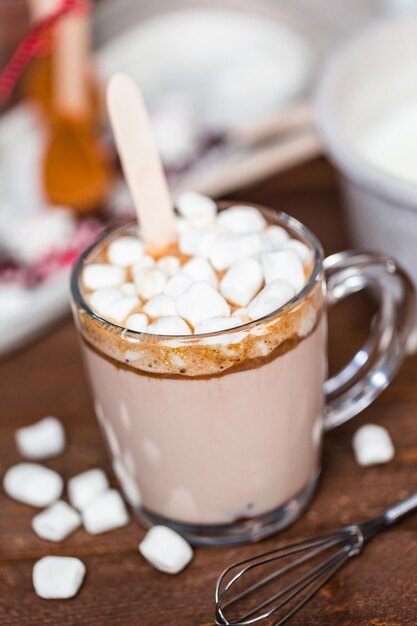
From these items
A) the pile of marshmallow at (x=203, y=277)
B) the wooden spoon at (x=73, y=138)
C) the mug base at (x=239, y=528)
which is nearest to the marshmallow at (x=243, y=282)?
the pile of marshmallow at (x=203, y=277)

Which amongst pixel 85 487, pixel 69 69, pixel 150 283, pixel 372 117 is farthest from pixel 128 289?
pixel 69 69

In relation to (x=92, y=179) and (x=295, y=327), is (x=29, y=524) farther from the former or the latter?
(x=92, y=179)

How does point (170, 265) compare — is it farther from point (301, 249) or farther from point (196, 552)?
point (196, 552)

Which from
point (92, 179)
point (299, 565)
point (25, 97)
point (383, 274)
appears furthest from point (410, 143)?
point (25, 97)

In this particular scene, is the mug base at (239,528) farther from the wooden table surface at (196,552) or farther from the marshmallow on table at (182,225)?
the marshmallow on table at (182,225)

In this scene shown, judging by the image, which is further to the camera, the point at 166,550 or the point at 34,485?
the point at 34,485

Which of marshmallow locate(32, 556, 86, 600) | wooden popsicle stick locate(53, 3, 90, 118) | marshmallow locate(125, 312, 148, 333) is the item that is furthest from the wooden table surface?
wooden popsicle stick locate(53, 3, 90, 118)

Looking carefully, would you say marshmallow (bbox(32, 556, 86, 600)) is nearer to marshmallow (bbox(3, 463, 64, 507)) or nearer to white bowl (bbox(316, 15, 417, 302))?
marshmallow (bbox(3, 463, 64, 507))
